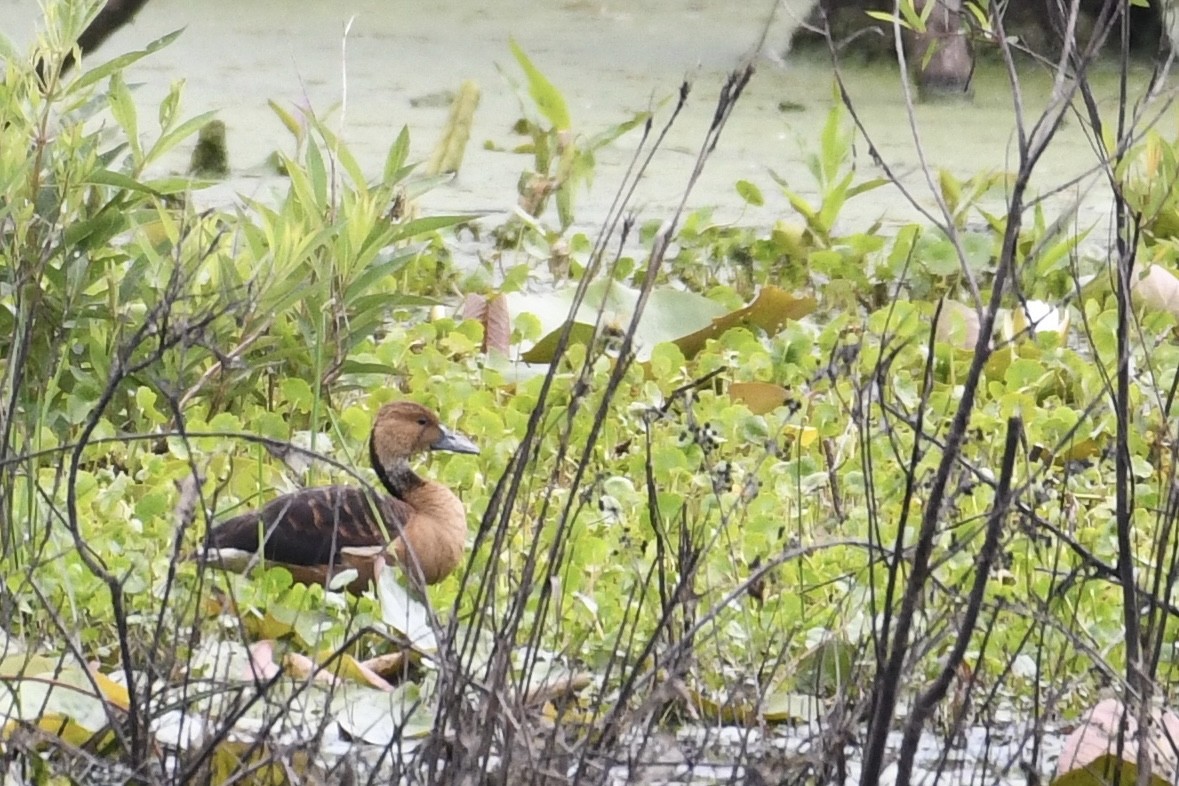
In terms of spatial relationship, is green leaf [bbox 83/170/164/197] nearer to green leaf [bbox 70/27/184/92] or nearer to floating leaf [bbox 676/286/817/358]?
green leaf [bbox 70/27/184/92]

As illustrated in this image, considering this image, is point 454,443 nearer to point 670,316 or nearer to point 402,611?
point 402,611

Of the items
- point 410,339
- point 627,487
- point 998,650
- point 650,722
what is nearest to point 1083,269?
point 410,339

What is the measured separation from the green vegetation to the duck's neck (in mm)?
82

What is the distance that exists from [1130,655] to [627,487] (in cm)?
112

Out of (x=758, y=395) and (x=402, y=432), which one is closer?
(x=402, y=432)

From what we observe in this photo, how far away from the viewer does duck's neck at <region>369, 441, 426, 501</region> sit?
8.34 ft

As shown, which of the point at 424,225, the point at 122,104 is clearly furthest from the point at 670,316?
the point at 122,104

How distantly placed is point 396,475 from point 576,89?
12.9ft

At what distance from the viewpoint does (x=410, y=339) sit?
10.8 feet

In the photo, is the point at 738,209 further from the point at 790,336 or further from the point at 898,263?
the point at 790,336

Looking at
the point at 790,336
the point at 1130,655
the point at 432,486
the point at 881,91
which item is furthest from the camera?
the point at 881,91

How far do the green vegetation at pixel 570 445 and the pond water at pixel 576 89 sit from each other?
0.76m

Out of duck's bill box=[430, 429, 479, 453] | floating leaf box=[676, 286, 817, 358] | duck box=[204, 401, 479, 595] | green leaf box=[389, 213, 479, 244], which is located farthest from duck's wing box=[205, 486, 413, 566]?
floating leaf box=[676, 286, 817, 358]

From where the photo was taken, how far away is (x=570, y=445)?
108 inches
